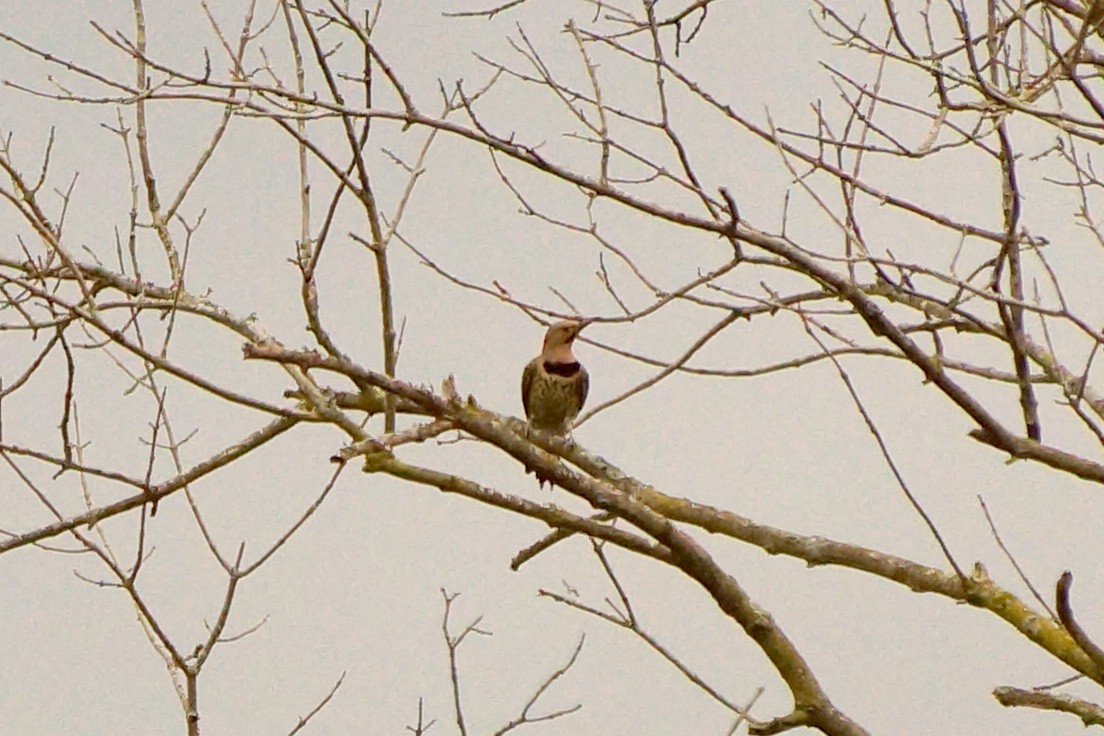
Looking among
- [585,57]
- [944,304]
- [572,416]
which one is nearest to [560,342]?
[572,416]

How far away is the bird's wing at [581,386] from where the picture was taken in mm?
6102

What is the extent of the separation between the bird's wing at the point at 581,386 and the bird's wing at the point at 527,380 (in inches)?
7.7

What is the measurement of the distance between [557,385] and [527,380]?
0.19 meters

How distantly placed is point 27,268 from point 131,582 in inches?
39.1

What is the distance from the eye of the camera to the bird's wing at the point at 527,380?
619cm

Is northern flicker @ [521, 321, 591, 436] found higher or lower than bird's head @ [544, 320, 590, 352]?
lower

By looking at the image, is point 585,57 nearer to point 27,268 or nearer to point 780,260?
point 780,260

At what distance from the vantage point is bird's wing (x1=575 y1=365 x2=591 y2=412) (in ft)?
20.0

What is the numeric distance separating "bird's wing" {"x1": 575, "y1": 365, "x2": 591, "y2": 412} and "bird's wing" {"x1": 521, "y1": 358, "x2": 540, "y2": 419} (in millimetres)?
196

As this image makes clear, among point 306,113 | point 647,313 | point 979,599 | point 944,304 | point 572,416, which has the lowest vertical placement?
point 979,599

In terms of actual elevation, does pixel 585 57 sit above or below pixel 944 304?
above

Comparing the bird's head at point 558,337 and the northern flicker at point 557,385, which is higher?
the bird's head at point 558,337

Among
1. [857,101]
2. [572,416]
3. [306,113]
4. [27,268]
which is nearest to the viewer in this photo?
[306,113]

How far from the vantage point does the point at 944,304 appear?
11.0 ft
